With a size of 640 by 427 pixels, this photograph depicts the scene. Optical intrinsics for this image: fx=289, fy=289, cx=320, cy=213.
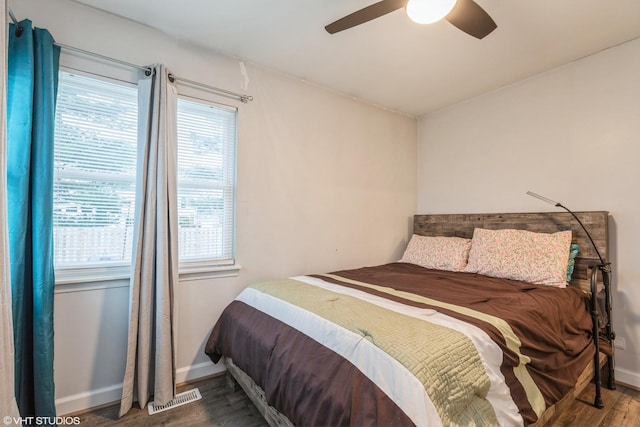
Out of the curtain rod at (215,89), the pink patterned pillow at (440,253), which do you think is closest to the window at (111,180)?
the curtain rod at (215,89)

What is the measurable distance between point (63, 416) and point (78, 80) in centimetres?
205

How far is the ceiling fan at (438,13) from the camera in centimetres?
134

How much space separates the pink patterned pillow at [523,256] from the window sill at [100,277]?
2.24 meters

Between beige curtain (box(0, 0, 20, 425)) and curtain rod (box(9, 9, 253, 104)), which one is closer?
beige curtain (box(0, 0, 20, 425))

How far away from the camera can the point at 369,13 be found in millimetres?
1458

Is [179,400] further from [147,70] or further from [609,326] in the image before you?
[609,326]

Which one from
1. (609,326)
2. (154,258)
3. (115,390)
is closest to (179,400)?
(115,390)

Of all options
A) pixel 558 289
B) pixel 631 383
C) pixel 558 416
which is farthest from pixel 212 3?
pixel 631 383

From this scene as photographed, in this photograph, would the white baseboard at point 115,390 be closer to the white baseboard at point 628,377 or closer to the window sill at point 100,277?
the white baseboard at point 628,377

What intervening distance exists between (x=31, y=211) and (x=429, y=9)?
2251 millimetres

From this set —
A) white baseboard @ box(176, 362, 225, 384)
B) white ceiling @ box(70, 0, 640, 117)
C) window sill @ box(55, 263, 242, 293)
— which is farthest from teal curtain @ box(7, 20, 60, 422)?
white baseboard @ box(176, 362, 225, 384)

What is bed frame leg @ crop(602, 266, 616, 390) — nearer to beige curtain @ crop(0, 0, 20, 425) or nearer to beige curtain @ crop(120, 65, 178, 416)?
beige curtain @ crop(120, 65, 178, 416)

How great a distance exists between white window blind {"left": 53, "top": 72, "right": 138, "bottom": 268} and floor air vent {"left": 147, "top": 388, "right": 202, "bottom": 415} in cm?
94

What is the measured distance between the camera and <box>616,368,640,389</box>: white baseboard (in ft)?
6.81
